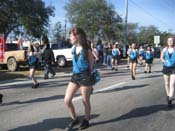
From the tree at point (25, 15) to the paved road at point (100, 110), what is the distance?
1037 inches

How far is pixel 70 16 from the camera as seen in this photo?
6331 centimetres

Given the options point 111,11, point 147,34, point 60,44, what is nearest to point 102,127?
point 60,44

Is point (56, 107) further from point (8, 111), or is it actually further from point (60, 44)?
point (60, 44)

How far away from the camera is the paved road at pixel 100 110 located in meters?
9.33

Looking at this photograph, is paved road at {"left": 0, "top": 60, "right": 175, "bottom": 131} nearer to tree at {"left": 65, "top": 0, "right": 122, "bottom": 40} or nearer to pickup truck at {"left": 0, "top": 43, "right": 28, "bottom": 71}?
pickup truck at {"left": 0, "top": 43, "right": 28, "bottom": 71}

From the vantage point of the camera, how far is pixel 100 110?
439 inches

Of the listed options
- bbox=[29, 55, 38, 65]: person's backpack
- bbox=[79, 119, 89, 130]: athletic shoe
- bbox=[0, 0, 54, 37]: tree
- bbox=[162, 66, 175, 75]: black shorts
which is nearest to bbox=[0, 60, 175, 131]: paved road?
bbox=[79, 119, 89, 130]: athletic shoe

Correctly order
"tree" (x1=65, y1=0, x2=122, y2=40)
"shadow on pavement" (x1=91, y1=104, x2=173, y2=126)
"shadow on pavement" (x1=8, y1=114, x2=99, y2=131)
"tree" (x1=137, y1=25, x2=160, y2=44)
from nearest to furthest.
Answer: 1. "shadow on pavement" (x1=8, y1=114, x2=99, y2=131)
2. "shadow on pavement" (x1=91, y1=104, x2=173, y2=126)
3. "tree" (x1=65, y1=0, x2=122, y2=40)
4. "tree" (x1=137, y1=25, x2=160, y2=44)

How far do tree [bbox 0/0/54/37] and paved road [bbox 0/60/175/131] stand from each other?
26343 mm

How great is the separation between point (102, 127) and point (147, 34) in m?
109

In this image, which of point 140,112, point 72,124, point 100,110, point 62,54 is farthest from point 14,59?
point 72,124

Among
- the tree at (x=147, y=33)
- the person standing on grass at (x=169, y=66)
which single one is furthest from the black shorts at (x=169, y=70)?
the tree at (x=147, y=33)

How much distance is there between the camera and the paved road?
9.33 metres

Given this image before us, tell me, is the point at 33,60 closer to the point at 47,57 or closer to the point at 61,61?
the point at 47,57
